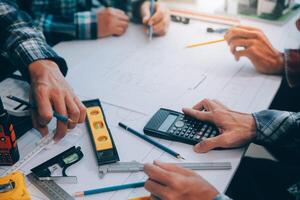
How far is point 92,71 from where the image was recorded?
1.25m

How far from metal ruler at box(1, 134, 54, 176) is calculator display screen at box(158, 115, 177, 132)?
28 cm

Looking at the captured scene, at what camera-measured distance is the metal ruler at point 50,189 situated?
2.58 feet

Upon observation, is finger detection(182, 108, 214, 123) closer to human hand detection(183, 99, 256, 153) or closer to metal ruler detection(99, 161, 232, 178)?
human hand detection(183, 99, 256, 153)

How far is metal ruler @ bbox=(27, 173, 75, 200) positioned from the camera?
30.9 inches

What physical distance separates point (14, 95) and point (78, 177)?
0.40m

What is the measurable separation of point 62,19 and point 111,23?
202mm

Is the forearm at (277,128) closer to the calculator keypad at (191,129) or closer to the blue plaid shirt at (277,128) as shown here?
the blue plaid shirt at (277,128)

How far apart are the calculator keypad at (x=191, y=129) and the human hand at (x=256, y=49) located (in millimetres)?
396

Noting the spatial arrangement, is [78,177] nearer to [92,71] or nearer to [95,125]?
[95,125]

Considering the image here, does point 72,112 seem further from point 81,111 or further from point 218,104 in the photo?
point 218,104

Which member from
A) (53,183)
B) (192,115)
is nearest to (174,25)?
(192,115)

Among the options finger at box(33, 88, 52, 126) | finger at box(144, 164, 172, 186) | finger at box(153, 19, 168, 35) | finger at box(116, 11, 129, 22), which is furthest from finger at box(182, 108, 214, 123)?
finger at box(116, 11, 129, 22)

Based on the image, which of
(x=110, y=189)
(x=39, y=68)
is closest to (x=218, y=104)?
(x=110, y=189)

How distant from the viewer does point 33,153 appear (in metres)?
0.90
